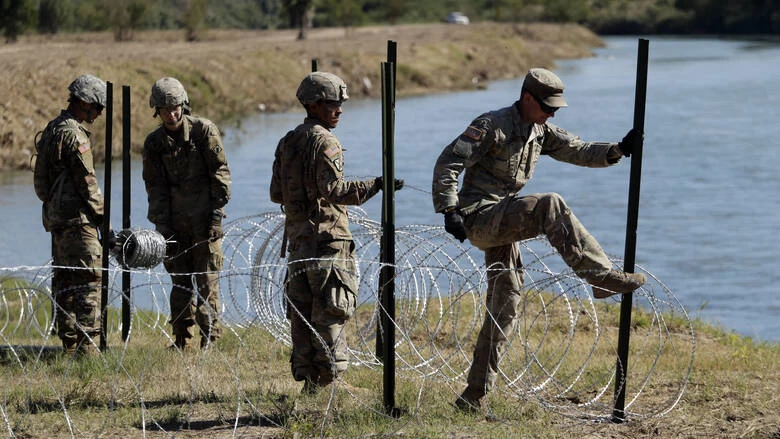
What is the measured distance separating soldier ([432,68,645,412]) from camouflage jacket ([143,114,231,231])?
98.3 inches

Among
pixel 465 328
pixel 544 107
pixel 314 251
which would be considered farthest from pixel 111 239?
pixel 465 328

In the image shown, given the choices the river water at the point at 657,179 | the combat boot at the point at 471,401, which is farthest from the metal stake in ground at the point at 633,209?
the river water at the point at 657,179

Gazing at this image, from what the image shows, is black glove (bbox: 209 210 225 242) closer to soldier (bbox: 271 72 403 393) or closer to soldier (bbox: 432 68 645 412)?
soldier (bbox: 271 72 403 393)

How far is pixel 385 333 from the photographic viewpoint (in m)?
6.77

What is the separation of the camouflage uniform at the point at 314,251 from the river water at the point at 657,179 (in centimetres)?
69

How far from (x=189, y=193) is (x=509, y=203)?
3.11 m

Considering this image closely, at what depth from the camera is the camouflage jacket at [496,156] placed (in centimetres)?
668

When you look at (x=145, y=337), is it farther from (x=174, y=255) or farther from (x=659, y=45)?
(x=659, y=45)

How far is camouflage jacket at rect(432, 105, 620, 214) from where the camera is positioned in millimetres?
6680

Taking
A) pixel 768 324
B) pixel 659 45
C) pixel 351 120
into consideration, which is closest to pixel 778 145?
pixel 351 120

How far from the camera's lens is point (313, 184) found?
714 centimetres

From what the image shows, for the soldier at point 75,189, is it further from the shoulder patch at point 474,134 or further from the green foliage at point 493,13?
the green foliage at point 493,13

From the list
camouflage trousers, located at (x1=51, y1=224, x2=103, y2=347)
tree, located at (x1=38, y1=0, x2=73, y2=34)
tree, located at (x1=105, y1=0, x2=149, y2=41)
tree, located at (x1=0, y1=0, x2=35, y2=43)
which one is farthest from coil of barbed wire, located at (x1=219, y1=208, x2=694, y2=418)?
tree, located at (x1=38, y1=0, x2=73, y2=34)

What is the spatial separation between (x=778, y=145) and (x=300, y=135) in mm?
23807
